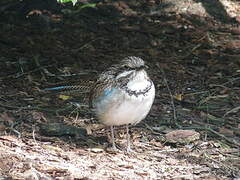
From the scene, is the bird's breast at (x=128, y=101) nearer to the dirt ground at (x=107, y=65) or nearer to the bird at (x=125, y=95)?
the bird at (x=125, y=95)

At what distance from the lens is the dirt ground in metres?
6.22

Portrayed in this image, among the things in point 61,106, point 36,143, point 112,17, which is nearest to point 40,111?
point 61,106

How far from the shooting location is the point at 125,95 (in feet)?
21.2

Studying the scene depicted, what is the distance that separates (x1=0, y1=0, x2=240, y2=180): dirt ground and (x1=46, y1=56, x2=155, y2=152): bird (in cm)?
40

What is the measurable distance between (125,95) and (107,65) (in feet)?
7.62

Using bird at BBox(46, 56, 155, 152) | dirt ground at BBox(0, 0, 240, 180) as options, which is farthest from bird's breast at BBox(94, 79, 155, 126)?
dirt ground at BBox(0, 0, 240, 180)

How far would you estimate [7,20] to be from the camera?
998 centimetres

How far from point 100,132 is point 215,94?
180 cm

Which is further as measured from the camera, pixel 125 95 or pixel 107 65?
pixel 107 65

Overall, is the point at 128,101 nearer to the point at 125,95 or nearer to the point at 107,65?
the point at 125,95

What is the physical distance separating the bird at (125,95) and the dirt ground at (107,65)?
0.40 m

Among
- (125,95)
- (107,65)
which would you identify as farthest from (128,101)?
(107,65)

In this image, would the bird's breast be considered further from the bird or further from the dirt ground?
the dirt ground

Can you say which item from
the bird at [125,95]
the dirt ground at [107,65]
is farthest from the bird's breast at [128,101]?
the dirt ground at [107,65]
